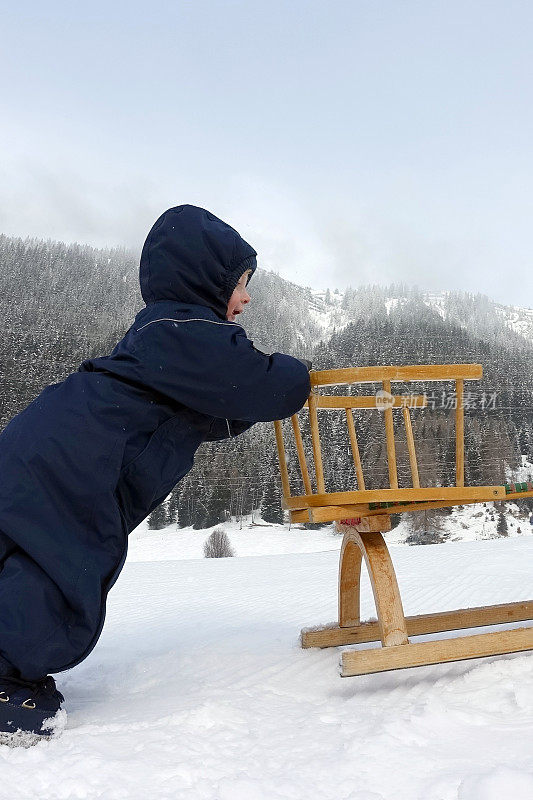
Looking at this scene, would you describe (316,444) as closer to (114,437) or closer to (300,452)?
(300,452)

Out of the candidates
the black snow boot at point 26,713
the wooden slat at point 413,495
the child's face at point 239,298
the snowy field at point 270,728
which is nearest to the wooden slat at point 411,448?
the wooden slat at point 413,495

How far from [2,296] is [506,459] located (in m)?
44.3

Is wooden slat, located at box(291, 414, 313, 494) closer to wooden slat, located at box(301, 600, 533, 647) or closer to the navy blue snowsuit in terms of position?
the navy blue snowsuit

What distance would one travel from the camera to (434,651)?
178 centimetres

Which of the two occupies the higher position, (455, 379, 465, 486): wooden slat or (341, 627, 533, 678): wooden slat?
(455, 379, 465, 486): wooden slat

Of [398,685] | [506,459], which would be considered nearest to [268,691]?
[398,685]

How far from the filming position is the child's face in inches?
80.0

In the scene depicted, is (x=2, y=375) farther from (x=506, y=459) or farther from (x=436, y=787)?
(x=436, y=787)

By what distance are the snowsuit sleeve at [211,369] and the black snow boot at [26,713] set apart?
0.86m

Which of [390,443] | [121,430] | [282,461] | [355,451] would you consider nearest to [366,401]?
[355,451]

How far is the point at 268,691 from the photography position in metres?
1.84

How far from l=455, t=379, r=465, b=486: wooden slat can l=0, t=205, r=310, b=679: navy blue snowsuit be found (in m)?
0.52

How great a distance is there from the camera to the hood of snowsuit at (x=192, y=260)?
1.89m

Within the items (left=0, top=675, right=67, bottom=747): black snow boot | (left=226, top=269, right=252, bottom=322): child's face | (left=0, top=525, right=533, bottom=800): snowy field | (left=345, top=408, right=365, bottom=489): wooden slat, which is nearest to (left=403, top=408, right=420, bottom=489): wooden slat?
(left=345, top=408, right=365, bottom=489): wooden slat
